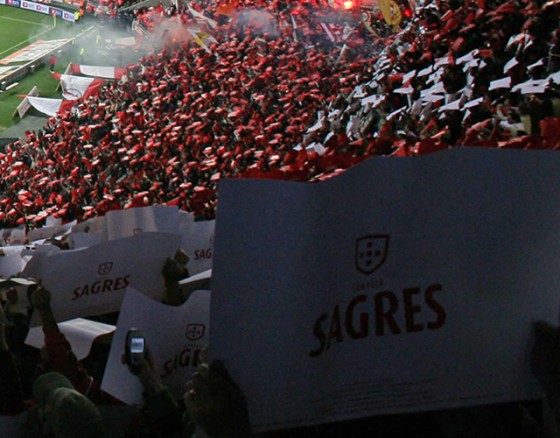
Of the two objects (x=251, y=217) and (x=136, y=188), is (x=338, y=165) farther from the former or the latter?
(x=136, y=188)

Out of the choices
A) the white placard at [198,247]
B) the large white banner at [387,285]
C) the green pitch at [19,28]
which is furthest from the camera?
the green pitch at [19,28]

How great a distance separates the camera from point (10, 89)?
3472 centimetres

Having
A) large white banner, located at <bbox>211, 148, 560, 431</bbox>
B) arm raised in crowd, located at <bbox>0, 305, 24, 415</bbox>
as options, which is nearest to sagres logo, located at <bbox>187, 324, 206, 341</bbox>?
arm raised in crowd, located at <bbox>0, 305, 24, 415</bbox>

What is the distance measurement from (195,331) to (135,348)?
44 centimetres

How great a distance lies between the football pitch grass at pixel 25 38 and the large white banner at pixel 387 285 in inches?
1183

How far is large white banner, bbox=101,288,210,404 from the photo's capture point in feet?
11.1

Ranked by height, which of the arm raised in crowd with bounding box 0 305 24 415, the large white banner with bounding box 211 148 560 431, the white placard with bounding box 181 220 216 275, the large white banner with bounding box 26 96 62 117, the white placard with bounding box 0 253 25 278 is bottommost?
the large white banner with bounding box 26 96 62 117

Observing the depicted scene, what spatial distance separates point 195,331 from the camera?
3525mm

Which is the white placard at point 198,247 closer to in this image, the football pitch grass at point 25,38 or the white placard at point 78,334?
the white placard at point 78,334

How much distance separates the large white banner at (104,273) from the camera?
429 cm

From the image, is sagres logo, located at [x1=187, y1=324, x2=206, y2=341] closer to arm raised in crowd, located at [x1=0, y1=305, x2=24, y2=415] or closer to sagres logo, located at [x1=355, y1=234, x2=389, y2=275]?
arm raised in crowd, located at [x1=0, y1=305, x2=24, y2=415]

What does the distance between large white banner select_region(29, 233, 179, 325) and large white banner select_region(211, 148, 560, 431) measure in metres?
2.03

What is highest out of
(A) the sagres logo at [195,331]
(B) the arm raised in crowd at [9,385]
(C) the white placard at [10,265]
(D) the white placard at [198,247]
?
(A) the sagres logo at [195,331]

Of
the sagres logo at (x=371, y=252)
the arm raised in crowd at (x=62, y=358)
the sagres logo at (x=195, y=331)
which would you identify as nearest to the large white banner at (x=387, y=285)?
the sagres logo at (x=371, y=252)
